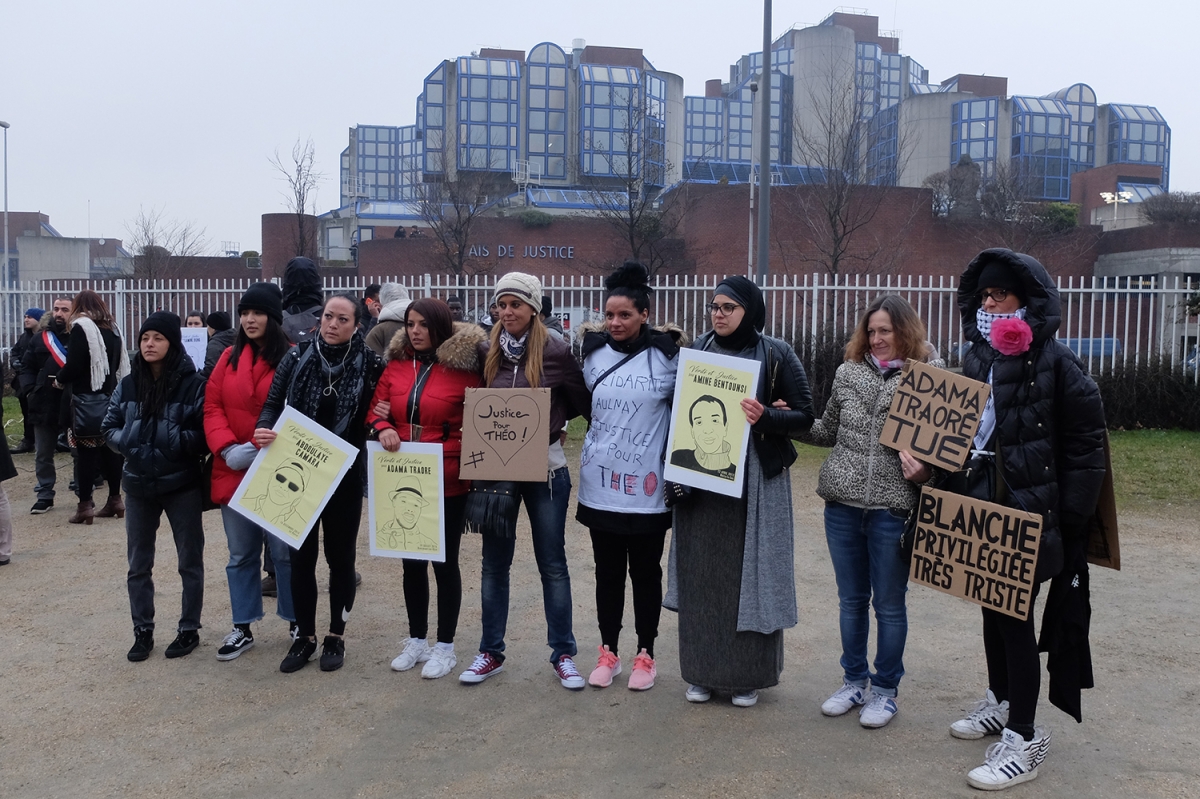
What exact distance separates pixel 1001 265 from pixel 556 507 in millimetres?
2230

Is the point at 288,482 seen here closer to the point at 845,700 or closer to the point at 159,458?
the point at 159,458

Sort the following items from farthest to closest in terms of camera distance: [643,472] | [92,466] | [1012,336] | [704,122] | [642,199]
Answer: [704,122]
[642,199]
[92,466]
[643,472]
[1012,336]

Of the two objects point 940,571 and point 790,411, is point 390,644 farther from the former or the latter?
point 940,571

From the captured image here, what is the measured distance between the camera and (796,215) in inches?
1288

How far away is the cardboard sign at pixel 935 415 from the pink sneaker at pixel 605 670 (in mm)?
1694

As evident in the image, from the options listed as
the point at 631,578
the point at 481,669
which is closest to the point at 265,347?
the point at 481,669

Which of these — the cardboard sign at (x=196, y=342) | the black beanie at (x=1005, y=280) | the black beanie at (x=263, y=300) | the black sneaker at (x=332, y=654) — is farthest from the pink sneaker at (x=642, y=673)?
the cardboard sign at (x=196, y=342)

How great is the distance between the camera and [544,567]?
4695mm

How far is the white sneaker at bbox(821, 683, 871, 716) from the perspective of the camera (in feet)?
13.9

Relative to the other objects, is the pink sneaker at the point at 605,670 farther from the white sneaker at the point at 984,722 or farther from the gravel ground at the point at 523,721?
the white sneaker at the point at 984,722

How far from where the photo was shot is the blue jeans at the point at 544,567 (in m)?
4.62

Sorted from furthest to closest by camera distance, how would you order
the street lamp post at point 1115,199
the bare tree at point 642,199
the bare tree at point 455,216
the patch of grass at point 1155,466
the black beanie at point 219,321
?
the street lamp post at point 1115,199
the bare tree at point 455,216
the bare tree at point 642,199
the patch of grass at point 1155,466
the black beanie at point 219,321

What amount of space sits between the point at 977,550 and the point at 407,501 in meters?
2.57

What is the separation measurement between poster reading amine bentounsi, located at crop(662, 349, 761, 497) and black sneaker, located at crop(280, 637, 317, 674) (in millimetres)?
2116
